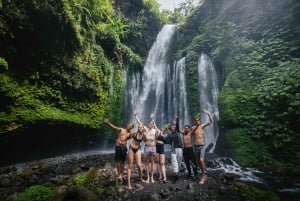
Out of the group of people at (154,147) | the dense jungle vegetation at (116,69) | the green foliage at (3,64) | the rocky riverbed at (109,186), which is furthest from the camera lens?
the dense jungle vegetation at (116,69)

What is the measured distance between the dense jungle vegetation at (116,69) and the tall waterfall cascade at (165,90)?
770 mm

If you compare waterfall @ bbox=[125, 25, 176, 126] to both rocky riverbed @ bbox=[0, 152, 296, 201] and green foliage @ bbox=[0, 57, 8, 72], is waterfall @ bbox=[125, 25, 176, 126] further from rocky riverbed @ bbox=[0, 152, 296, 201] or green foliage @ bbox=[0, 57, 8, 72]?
green foliage @ bbox=[0, 57, 8, 72]

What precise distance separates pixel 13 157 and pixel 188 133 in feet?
25.8

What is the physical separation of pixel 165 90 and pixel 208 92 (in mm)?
3931

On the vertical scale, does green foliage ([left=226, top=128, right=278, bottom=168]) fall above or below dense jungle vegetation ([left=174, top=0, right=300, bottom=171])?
below

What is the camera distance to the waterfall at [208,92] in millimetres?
13712

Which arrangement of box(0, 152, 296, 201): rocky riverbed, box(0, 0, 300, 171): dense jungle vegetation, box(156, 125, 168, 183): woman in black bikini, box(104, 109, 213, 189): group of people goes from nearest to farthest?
box(0, 152, 296, 201): rocky riverbed
box(104, 109, 213, 189): group of people
box(156, 125, 168, 183): woman in black bikini
box(0, 0, 300, 171): dense jungle vegetation

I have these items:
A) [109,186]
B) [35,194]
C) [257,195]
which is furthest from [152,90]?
[35,194]

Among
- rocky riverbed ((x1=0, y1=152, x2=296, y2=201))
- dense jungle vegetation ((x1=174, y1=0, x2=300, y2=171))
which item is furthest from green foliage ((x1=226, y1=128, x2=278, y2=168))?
rocky riverbed ((x1=0, y1=152, x2=296, y2=201))

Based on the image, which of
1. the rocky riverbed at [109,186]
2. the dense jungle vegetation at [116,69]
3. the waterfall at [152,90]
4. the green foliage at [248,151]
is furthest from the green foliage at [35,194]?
the waterfall at [152,90]

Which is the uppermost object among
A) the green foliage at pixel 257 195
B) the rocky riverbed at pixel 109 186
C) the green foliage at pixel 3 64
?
the green foliage at pixel 3 64

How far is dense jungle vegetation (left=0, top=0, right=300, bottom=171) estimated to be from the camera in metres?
8.62

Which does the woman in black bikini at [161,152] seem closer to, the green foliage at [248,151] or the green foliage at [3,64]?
the green foliage at [248,151]

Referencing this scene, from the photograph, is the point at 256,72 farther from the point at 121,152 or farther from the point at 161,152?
the point at 121,152
